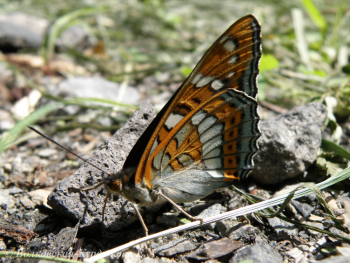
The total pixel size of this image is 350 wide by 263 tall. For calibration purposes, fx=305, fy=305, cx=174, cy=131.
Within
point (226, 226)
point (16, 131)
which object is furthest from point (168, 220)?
point (16, 131)

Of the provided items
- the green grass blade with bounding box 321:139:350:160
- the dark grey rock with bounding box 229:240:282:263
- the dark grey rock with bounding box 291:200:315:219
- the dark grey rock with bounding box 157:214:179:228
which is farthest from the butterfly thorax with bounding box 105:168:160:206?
the green grass blade with bounding box 321:139:350:160

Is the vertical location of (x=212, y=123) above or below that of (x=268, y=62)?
below

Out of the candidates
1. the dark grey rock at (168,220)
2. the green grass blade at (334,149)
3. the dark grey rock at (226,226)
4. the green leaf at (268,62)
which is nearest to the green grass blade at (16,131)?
the dark grey rock at (168,220)

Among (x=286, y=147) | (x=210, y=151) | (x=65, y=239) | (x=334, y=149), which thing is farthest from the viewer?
(x=334, y=149)

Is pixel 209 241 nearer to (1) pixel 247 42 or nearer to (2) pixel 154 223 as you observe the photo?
(2) pixel 154 223

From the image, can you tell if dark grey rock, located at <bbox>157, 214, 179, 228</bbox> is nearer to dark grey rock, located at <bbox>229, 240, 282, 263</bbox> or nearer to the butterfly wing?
the butterfly wing

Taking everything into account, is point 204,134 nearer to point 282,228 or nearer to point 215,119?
point 215,119

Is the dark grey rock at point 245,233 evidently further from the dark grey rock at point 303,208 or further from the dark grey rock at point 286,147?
the dark grey rock at point 286,147

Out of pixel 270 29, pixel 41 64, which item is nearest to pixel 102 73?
pixel 41 64
